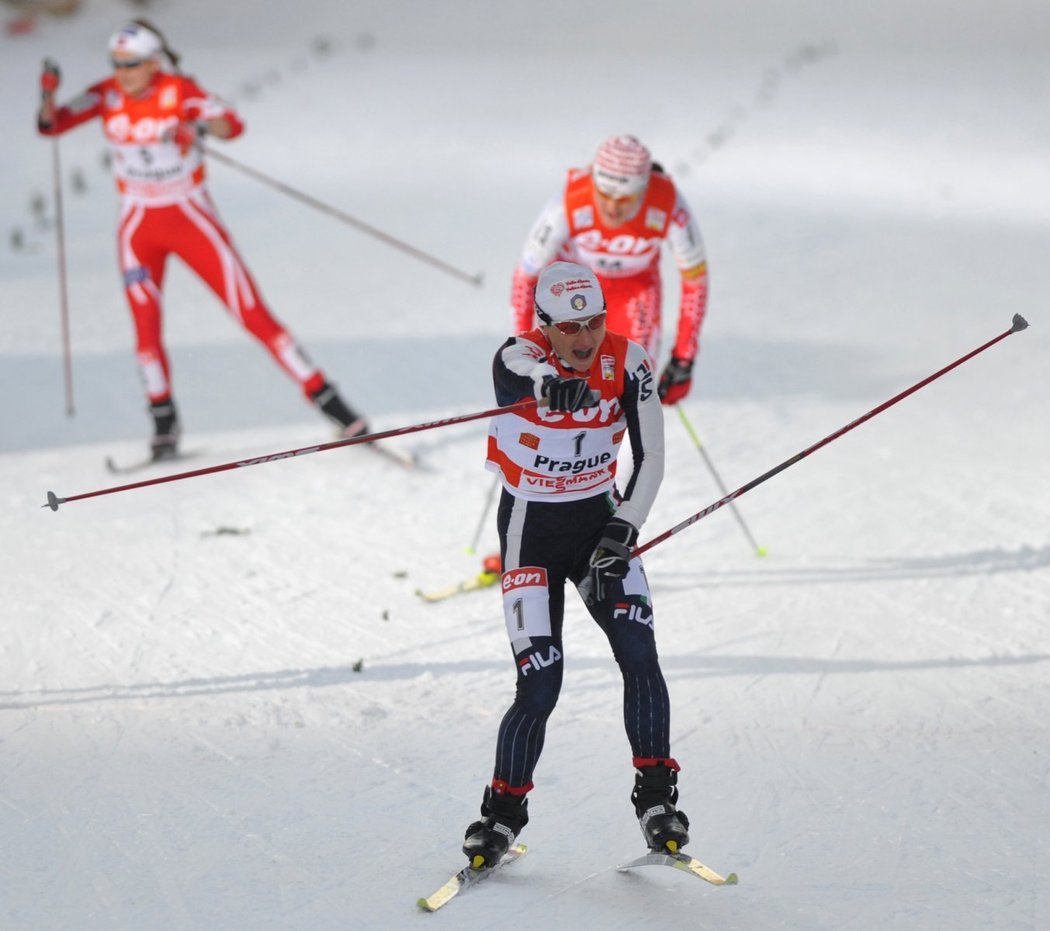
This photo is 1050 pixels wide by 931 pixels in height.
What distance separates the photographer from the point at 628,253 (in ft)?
18.5

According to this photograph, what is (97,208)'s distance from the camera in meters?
12.9

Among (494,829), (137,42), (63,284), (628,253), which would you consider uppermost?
(137,42)

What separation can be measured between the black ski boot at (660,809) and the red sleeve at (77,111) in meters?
4.71

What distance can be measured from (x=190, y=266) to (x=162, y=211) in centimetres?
31

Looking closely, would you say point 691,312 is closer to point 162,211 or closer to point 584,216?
point 584,216

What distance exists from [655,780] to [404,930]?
72cm

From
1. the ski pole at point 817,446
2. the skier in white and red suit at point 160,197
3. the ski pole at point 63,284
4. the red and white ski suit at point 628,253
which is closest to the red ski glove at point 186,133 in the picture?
the skier in white and red suit at point 160,197

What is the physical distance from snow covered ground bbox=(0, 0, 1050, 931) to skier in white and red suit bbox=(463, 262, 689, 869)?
284 millimetres

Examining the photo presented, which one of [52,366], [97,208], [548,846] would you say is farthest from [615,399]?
[97,208]

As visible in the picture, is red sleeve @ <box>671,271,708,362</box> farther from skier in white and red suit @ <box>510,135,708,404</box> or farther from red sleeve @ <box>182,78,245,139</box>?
red sleeve @ <box>182,78,245,139</box>

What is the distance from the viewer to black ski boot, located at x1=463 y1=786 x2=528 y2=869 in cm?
367

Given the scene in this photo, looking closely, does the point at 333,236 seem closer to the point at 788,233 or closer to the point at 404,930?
the point at 788,233

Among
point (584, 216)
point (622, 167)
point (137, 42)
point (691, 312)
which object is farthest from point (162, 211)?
point (691, 312)

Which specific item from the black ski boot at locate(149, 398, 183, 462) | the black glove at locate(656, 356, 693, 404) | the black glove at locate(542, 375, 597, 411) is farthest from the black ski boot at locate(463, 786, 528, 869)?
the black ski boot at locate(149, 398, 183, 462)
